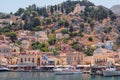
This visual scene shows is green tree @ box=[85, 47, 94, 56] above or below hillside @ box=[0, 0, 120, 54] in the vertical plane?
below

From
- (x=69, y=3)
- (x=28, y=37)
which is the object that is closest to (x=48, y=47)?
(x=28, y=37)

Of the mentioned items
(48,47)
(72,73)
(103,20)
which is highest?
(103,20)

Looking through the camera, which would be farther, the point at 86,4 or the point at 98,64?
the point at 86,4

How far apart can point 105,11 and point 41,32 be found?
72.2 feet

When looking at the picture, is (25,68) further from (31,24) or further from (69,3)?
(69,3)

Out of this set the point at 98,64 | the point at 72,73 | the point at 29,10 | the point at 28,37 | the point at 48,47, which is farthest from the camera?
the point at 29,10

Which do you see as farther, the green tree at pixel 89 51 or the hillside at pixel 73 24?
the hillside at pixel 73 24

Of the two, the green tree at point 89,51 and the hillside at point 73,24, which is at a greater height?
the hillside at point 73,24

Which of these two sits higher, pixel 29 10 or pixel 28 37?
pixel 29 10

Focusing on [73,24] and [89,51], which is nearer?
[89,51]

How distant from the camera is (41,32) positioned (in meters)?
130

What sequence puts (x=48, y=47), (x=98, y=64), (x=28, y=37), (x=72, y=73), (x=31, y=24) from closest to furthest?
1. (x=72, y=73)
2. (x=98, y=64)
3. (x=48, y=47)
4. (x=28, y=37)
5. (x=31, y=24)

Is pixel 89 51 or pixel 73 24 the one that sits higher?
pixel 73 24

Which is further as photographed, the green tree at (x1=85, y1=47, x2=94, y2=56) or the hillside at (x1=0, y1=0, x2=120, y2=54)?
the hillside at (x1=0, y1=0, x2=120, y2=54)
